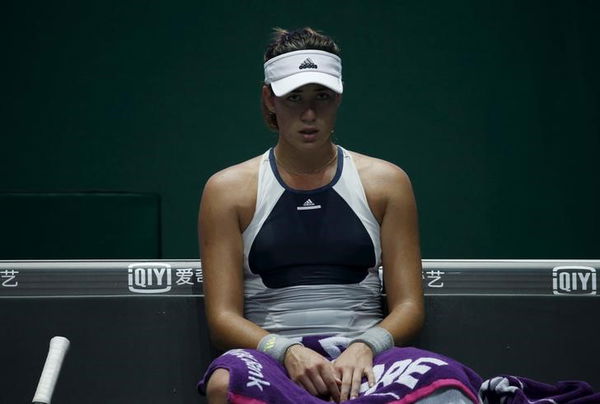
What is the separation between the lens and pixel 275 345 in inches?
118

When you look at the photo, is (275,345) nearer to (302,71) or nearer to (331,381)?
(331,381)

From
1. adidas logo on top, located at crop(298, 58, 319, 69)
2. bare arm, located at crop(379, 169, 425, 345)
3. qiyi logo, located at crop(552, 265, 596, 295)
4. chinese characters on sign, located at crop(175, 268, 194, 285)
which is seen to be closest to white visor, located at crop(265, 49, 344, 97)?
adidas logo on top, located at crop(298, 58, 319, 69)

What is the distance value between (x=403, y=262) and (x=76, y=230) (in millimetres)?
1427

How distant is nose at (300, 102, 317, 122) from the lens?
3.20 m

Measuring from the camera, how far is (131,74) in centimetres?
460

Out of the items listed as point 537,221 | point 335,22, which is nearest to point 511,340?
point 537,221

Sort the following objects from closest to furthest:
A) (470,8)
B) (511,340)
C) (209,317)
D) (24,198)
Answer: (209,317) → (511,340) → (24,198) → (470,8)

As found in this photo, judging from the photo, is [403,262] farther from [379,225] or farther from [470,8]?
[470,8]

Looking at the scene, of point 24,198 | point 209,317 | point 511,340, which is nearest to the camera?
point 209,317

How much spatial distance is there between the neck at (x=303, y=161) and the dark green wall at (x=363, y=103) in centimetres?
132

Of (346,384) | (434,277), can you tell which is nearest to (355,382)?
(346,384)

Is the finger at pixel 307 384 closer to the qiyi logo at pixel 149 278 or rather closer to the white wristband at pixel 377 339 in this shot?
the white wristband at pixel 377 339

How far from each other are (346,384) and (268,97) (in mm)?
793

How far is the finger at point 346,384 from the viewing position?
2.88m
